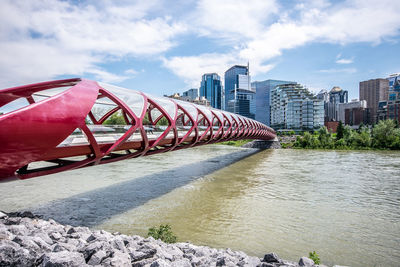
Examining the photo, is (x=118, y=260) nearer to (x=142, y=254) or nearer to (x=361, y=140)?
(x=142, y=254)

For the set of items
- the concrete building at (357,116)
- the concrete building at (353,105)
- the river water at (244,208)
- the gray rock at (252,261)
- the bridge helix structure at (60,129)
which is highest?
the concrete building at (353,105)

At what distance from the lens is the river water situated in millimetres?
7289

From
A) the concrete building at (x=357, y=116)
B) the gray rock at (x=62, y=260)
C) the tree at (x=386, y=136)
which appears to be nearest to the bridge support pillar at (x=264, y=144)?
Result: the tree at (x=386, y=136)

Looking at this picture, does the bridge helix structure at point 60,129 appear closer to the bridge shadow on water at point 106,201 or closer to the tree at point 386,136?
the bridge shadow on water at point 106,201

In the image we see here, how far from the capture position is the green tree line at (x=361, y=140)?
143 feet

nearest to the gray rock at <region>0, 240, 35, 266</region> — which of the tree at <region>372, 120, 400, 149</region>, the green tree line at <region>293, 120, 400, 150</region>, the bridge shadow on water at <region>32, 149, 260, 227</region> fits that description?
the bridge shadow on water at <region>32, 149, 260, 227</region>

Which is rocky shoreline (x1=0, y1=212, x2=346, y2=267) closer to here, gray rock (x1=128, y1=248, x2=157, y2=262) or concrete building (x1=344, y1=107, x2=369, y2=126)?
gray rock (x1=128, y1=248, x2=157, y2=262)

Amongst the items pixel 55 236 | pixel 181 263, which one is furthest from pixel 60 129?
pixel 181 263

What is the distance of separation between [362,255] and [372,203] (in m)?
5.90

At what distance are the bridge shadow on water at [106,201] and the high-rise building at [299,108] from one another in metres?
81.5

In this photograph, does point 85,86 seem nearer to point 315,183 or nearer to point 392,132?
point 315,183

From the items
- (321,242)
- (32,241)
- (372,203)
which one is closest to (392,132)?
(372,203)

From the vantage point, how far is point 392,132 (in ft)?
144

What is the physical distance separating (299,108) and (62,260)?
95.1 metres
